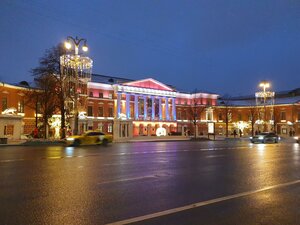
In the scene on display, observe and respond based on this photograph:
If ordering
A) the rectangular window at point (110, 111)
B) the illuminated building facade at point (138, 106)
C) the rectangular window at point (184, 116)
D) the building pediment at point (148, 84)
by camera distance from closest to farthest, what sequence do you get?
1. the illuminated building facade at point (138, 106)
2. the rectangular window at point (110, 111)
3. the building pediment at point (148, 84)
4. the rectangular window at point (184, 116)

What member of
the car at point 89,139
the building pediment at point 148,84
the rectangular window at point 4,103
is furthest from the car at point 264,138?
the building pediment at point 148,84

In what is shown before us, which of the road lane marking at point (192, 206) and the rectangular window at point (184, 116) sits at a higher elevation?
the rectangular window at point (184, 116)

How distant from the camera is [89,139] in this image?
34844mm

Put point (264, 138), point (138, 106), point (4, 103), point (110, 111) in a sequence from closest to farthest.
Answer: point (264, 138)
point (4, 103)
point (110, 111)
point (138, 106)

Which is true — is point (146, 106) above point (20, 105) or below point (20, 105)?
above

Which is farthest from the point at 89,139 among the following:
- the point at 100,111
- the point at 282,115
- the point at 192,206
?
the point at 282,115

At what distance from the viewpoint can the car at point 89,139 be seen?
33781 millimetres

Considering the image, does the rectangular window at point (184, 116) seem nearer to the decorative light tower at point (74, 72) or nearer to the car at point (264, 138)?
the car at point (264, 138)

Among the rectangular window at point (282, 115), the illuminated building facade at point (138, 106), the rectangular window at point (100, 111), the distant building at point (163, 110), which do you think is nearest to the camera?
the distant building at point (163, 110)

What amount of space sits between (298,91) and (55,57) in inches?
3583

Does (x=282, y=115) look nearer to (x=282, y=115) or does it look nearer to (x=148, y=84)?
(x=282, y=115)

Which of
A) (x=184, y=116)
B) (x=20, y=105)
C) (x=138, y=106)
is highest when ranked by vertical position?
(x=138, y=106)

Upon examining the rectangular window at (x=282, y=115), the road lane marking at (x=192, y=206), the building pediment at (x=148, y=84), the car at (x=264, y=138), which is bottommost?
the road lane marking at (x=192, y=206)

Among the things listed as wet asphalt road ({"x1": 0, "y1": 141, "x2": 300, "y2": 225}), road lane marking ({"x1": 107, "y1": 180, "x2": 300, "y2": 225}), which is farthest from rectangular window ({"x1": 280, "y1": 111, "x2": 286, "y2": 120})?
road lane marking ({"x1": 107, "y1": 180, "x2": 300, "y2": 225})
